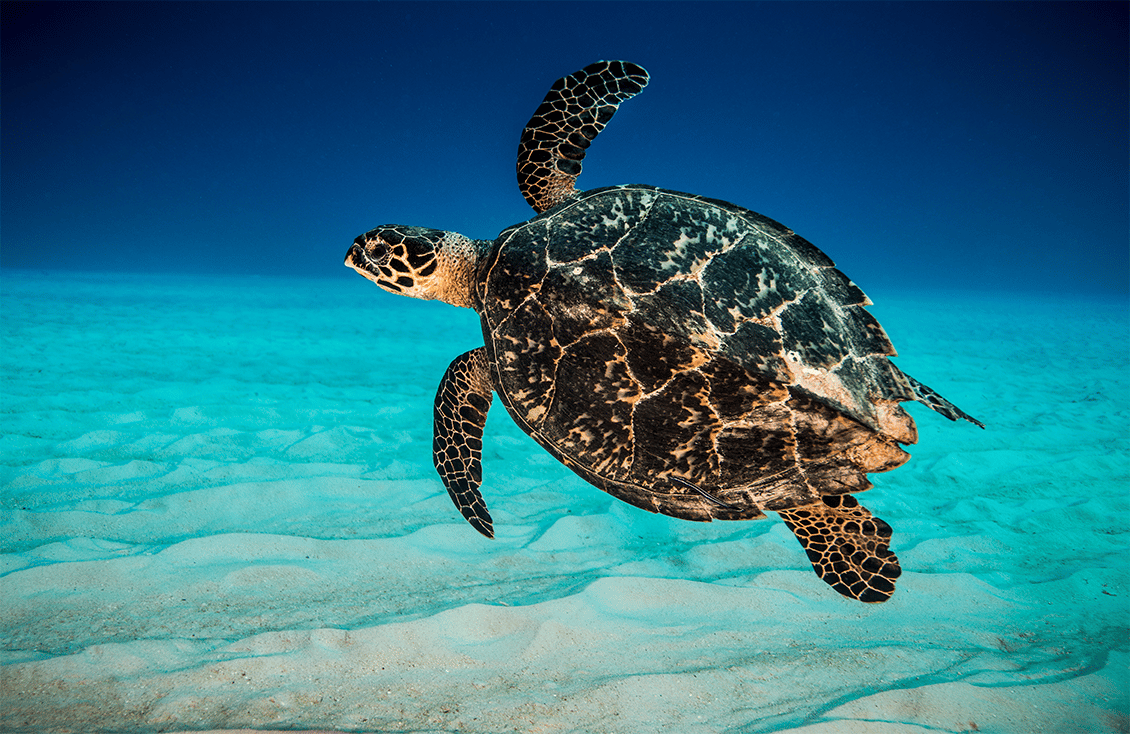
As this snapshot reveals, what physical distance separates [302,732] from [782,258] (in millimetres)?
1912

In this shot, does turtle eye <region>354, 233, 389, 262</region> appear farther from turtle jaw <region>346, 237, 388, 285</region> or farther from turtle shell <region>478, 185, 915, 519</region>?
turtle shell <region>478, 185, 915, 519</region>

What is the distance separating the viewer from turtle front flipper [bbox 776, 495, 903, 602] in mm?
1666

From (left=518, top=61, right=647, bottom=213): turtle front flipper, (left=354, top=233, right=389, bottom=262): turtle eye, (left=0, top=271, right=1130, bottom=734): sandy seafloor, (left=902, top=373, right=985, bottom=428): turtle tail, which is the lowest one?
(left=0, top=271, right=1130, bottom=734): sandy seafloor

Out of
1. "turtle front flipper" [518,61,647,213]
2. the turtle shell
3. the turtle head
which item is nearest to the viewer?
the turtle shell

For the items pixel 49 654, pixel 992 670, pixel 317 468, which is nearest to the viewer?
pixel 49 654

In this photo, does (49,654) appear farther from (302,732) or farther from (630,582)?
(630,582)

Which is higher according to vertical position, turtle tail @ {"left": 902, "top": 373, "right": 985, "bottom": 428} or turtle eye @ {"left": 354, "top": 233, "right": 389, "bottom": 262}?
turtle eye @ {"left": 354, "top": 233, "right": 389, "bottom": 262}

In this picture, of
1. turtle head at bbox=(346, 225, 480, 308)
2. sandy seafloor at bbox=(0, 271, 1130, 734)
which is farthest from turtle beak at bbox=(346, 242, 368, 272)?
sandy seafloor at bbox=(0, 271, 1130, 734)

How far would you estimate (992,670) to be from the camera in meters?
1.96

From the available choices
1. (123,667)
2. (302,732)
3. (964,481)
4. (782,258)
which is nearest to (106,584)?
(123,667)

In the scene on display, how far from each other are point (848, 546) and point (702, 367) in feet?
2.69

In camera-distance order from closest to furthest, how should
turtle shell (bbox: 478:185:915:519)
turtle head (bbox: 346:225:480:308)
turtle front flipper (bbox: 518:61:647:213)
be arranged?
turtle shell (bbox: 478:185:915:519) → turtle head (bbox: 346:225:480:308) → turtle front flipper (bbox: 518:61:647:213)

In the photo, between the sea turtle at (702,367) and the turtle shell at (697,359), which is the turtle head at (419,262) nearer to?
the sea turtle at (702,367)

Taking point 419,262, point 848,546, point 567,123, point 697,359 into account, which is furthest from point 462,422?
point 848,546
